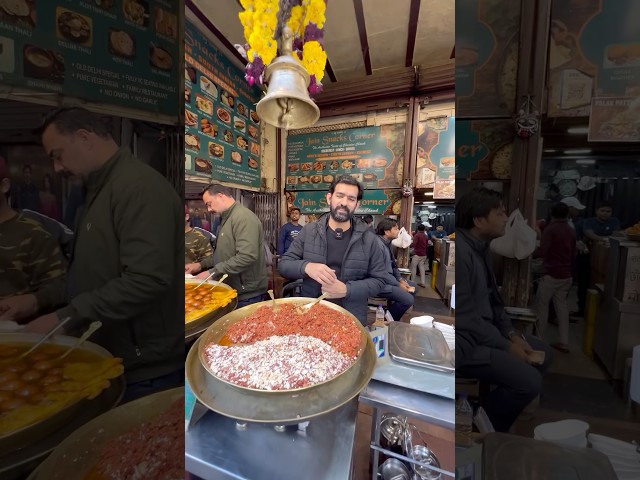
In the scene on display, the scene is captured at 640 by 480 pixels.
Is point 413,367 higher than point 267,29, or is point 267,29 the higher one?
point 267,29

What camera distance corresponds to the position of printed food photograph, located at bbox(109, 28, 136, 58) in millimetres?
248

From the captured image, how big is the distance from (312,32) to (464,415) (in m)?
1.63

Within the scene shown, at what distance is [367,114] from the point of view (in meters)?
2.26

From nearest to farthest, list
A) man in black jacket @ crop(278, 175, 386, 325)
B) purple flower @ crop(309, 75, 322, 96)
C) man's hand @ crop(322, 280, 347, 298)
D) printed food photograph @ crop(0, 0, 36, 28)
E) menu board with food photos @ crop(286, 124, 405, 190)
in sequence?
printed food photograph @ crop(0, 0, 36, 28), purple flower @ crop(309, 75, 322, 96), man's hand @ crop(322, 280, 347, 298), man in black jacket @ crop(278, 175, 386, 325), menu board with food photos @ crop(286, 124, 405, 190)

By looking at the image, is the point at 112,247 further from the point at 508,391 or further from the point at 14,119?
the point at 508,391

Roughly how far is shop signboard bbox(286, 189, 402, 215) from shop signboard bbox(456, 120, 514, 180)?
223 centimetres

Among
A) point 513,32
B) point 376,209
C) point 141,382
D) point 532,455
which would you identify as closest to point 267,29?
point 513,32

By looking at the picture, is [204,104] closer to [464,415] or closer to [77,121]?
[77,121]

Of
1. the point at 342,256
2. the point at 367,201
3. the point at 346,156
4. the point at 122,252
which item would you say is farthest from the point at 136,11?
the point at 367,201

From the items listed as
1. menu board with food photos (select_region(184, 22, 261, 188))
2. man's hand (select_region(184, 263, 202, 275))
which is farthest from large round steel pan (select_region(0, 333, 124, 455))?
man's hand (select_region(184, 263, 202, 275))

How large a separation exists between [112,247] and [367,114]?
2432 millimetres

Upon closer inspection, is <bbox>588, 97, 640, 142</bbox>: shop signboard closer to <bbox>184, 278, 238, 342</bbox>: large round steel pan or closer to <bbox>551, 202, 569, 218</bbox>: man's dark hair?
<bbox>551, 202, 569, 218</bbox>: man's dark hair

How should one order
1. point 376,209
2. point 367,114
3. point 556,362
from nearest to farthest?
point 556,362 → point 367,114 → point 376,209

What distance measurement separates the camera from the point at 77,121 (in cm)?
24
